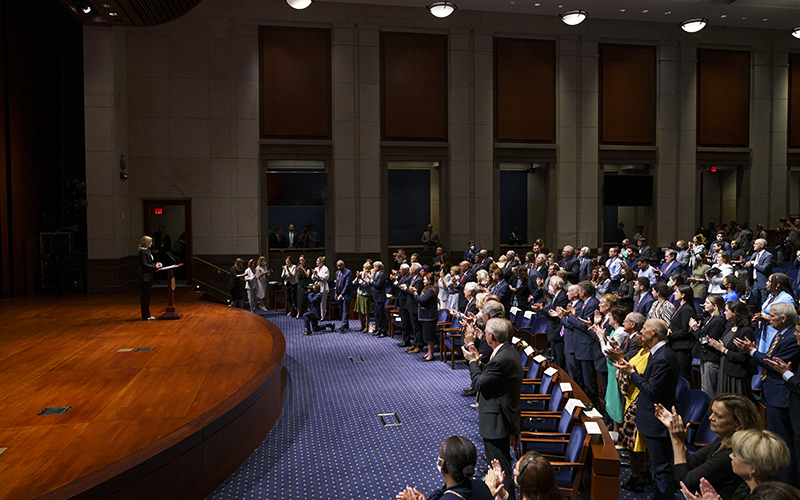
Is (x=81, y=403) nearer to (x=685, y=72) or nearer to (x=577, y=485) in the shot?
(x=577, y=485)

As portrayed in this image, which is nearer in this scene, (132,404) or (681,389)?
(681,389)

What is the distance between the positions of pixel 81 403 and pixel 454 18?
14.0 metres

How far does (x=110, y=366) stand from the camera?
646 cm

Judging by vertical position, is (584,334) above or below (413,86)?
below

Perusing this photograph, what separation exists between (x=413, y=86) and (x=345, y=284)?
22.0 feet

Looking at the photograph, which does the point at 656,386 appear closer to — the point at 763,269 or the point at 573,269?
the point at 763,269

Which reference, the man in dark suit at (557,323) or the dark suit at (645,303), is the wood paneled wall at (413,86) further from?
the dark suit at (645,303)

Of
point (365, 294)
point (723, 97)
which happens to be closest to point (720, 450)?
point (365, 294)

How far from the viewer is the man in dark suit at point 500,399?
14.0 feet

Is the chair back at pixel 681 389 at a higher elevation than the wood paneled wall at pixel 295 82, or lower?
lower

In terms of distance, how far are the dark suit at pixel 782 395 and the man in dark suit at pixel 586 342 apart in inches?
72.2

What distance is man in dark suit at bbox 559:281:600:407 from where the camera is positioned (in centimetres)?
625

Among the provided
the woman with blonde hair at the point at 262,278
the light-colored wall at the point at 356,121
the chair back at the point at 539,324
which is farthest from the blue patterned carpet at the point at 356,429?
the light-colored wall at the point at 356,121

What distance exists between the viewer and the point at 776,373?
445 centimetres
